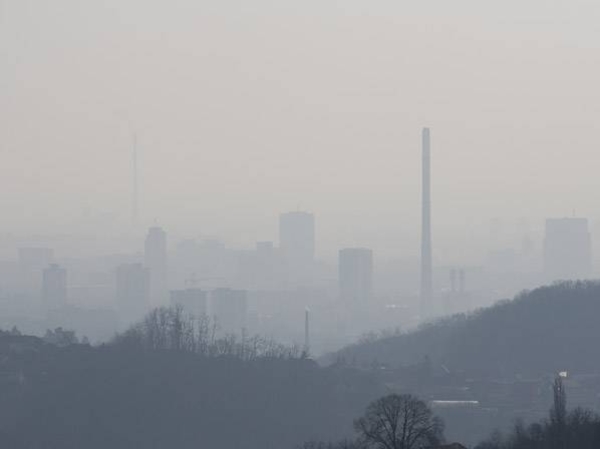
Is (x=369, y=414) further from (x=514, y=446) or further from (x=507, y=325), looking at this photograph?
(x=507, y=325)

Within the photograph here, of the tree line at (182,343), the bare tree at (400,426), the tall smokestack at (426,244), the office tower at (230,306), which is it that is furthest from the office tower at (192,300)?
the bare tree at (400,426)

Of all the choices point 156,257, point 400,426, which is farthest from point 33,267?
point 400,426

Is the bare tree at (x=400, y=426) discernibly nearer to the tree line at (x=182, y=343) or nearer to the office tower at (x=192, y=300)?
the tree line at (x=182, y=343)

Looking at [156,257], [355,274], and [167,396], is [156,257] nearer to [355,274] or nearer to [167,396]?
[355,274]

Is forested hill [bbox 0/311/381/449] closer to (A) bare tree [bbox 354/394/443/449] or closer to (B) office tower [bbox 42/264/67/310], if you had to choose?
(A) bare tree [bbox 354/394/443/449]

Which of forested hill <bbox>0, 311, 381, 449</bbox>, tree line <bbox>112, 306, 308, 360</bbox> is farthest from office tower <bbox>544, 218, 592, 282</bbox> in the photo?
forested hill <bbox>0, 311, 381, 449</bbox>
